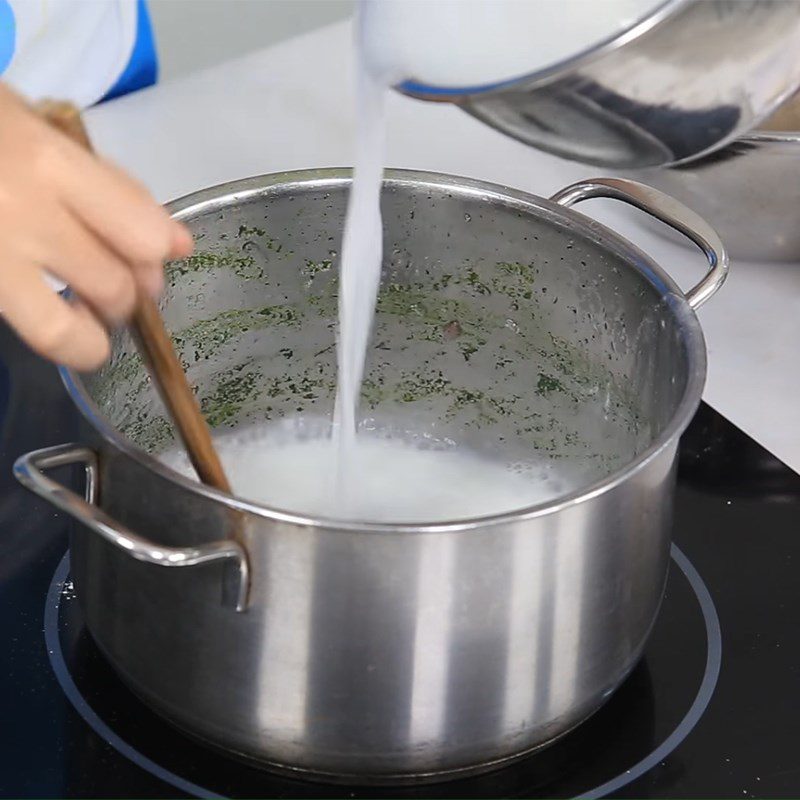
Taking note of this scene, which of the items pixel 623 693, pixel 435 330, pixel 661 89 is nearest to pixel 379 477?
pixel 435 330

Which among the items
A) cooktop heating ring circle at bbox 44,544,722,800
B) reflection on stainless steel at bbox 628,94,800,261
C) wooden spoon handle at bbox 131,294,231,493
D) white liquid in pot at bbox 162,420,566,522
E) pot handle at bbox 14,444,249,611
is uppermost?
reflection on stainless steel at bbox 628,94,800,261

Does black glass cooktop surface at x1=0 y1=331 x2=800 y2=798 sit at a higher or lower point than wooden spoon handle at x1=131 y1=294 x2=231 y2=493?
lower

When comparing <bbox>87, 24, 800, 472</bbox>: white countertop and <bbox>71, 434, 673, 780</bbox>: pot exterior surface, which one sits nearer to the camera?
<bbox>71, 434, 673, 780</bbox>: pot exterior surface

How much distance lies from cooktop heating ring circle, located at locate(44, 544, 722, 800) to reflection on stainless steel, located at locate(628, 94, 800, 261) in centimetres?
23

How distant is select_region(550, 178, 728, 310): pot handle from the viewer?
625 mm

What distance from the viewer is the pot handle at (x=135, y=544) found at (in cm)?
45

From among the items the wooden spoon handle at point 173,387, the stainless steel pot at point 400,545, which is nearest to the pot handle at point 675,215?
the stainless steel pot at point 400,545

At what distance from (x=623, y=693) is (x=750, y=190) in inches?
12.7

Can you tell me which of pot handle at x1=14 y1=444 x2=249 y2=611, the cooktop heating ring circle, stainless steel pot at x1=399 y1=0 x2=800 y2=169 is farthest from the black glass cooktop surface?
stainless steel pot at x1=399 y1=0 x2=800 y2=169

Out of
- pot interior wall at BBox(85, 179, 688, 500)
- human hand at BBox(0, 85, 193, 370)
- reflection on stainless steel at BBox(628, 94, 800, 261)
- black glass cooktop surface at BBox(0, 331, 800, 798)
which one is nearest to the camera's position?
human hand at BBox(0, 85, 193, 370)

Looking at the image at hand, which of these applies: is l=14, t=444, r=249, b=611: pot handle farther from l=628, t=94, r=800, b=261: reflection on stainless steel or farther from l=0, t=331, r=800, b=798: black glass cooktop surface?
l=628, t=94, r=800, b=261: reflection on stainless steel

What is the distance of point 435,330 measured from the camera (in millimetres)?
746

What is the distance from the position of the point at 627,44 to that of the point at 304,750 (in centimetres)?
27

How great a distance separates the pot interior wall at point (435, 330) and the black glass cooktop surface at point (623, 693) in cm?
6
